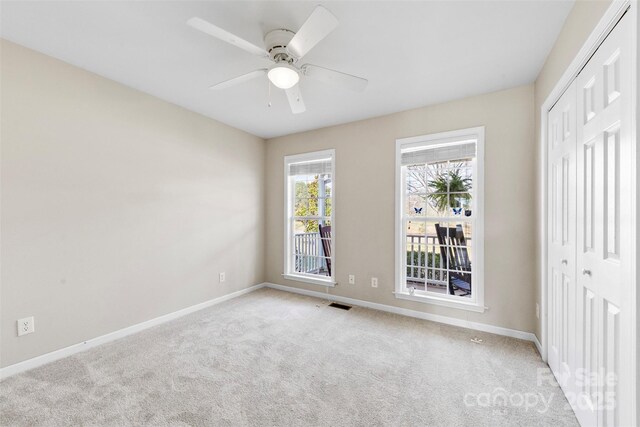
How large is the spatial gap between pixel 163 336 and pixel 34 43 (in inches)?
105

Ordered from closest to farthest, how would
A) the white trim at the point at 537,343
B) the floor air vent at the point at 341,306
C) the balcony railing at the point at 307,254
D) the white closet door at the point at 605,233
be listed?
1. the white closet door at the point at 605,233
2. the white trim at the point at 537,343
3. the floor air vent at the point at 341,306
4. the balcony railing at the point at 307,254

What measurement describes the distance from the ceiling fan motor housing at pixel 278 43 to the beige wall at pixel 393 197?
1.88 m

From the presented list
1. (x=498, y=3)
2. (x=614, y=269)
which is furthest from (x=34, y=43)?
(x=614, y=269)

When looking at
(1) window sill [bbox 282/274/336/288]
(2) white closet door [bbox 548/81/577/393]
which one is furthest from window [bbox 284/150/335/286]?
(2) white closet door [bbox 548/81/577/393]

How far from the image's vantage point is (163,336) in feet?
8.84

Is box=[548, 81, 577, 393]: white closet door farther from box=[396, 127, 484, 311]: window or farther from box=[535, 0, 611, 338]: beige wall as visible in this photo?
box=[396, 127, 484, 311]: window

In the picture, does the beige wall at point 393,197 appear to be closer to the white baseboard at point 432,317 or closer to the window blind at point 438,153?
the white baseboard at point 432,317

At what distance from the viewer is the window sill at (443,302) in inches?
113

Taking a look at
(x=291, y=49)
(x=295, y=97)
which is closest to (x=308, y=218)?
(x=295, y=97)

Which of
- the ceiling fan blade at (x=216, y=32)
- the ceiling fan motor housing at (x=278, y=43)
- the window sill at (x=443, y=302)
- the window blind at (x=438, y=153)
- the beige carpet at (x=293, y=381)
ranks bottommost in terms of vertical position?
the beige carpet at (x=293, y=381)

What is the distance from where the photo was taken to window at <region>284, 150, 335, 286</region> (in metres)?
4.08

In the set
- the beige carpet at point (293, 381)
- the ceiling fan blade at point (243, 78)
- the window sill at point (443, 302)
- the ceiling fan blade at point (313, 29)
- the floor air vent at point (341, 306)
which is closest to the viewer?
the ceiling fan blade at point (313, 29)

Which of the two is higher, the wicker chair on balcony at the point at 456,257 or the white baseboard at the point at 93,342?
the wicker chair on balcony at the point at 456,257

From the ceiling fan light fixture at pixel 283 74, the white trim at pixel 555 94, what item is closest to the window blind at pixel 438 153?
the white trim at pixel 555 94
